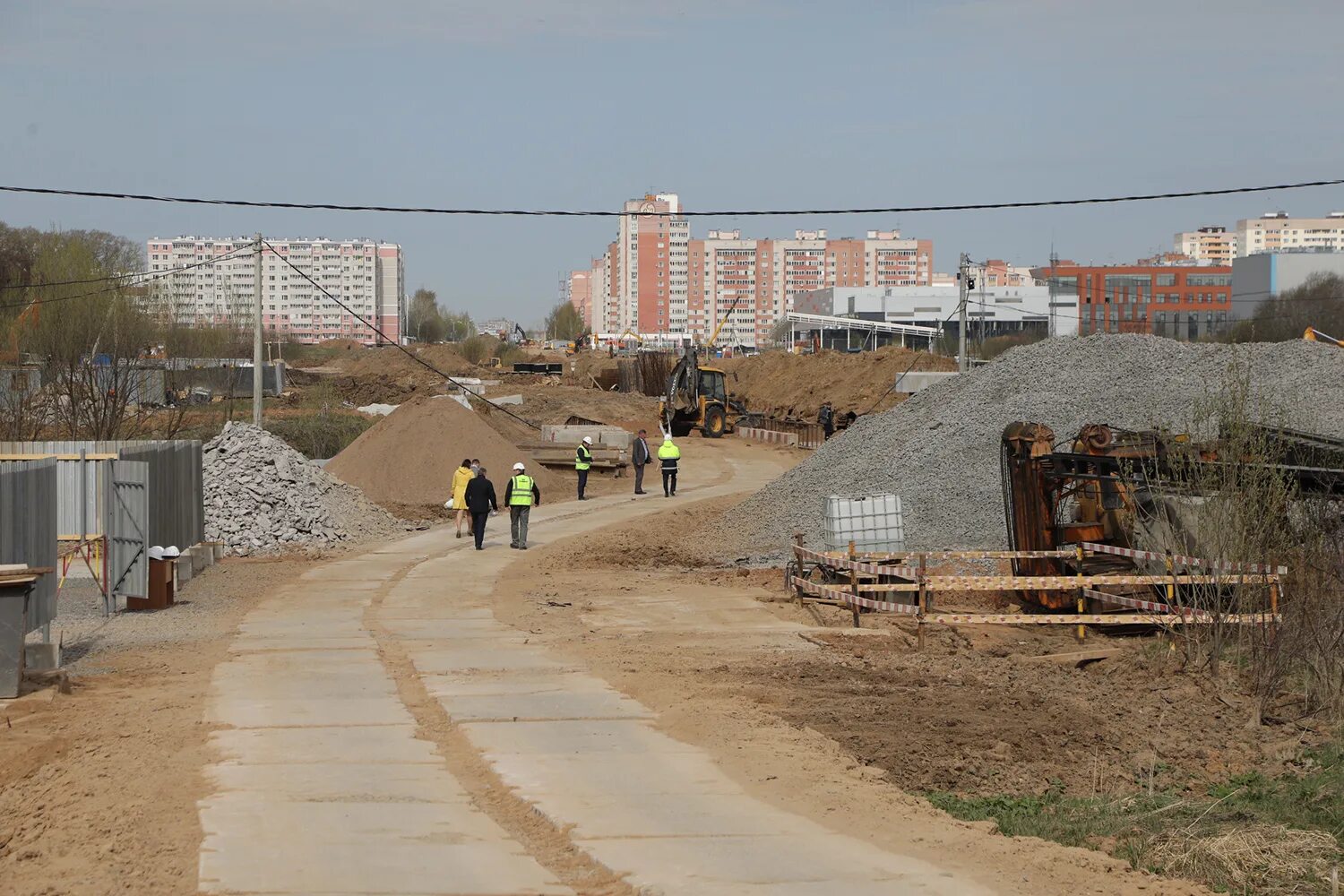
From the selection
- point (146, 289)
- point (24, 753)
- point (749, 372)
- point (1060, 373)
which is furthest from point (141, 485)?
point (749, 372)

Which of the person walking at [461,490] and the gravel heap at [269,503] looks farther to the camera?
the person walking at [461,490]

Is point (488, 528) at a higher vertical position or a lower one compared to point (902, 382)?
lower

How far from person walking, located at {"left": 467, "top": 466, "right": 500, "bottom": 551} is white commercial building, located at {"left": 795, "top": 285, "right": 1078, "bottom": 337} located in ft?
325

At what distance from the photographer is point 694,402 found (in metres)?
55.3

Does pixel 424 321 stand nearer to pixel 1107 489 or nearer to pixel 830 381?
pixel 830 381

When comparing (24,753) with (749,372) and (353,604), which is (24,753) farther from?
(749,372)

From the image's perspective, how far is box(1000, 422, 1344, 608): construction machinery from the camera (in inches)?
648

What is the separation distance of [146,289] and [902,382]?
28250 millimetres

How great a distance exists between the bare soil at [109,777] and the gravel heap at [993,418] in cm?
1275

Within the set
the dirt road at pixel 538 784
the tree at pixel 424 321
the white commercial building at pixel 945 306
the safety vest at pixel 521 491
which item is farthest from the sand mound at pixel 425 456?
the tree at pixel 424 321

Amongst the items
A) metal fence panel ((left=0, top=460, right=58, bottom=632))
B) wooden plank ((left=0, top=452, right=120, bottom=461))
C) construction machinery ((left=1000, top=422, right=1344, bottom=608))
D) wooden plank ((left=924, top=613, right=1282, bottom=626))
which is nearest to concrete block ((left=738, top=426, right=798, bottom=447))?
construction machinery ((left=1000, top=422, right=1344, bottom=608))

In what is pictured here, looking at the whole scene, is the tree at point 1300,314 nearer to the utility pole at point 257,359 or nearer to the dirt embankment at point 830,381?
the dirt embankment at point 830,381

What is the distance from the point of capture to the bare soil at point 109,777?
759 cm

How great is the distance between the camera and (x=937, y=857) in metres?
7.97
